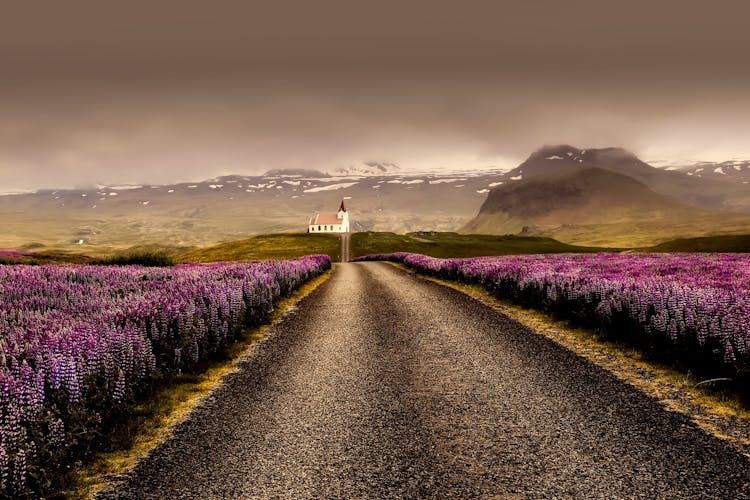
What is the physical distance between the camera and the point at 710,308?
10.1 meters

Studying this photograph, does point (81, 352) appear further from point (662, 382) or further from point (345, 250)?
point (345, 250)

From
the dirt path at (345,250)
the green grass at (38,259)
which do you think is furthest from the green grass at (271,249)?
the green grass at (38,259)

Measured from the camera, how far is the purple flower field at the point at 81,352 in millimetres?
5434

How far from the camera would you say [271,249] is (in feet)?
353

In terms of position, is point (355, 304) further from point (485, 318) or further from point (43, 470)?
point (43, 470)

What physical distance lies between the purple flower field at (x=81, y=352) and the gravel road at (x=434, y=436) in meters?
1.06

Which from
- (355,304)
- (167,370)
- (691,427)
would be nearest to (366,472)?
(691,427)

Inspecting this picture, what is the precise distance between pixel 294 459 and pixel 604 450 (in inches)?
153

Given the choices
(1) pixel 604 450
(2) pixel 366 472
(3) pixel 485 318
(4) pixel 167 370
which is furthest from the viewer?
(3) pixel 485 318

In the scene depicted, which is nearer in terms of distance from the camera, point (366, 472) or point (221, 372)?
point (366, 472)

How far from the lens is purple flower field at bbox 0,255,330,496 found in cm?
543

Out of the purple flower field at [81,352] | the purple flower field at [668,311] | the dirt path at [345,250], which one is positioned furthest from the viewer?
the dirt path at [345,250]

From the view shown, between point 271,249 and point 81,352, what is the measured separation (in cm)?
10255

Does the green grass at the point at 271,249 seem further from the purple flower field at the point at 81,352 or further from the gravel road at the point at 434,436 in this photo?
the gravel road at the point at 434,436
